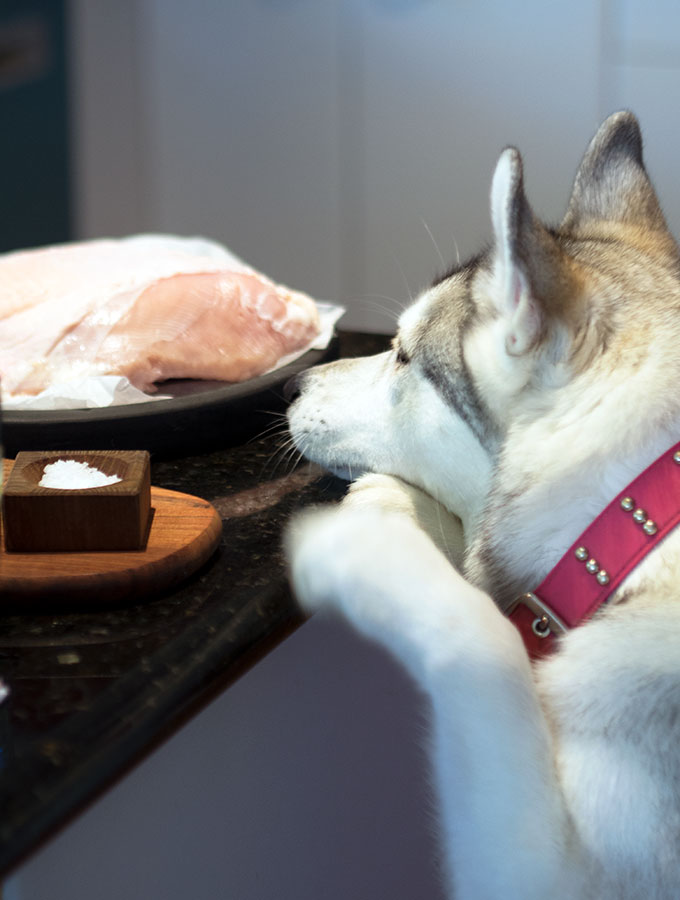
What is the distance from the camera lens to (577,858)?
73 cm

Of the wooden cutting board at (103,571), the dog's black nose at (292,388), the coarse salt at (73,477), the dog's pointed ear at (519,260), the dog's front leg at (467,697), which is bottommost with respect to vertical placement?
the dog's front leg at (467,697)

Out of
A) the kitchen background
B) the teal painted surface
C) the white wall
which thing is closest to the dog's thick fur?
the kitchen background

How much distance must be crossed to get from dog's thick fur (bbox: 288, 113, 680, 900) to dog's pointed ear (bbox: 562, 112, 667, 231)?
92mm

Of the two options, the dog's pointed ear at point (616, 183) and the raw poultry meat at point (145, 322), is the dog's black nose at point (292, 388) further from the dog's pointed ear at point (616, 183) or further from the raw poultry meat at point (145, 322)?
the dog's pointed ear at point (616, 183)

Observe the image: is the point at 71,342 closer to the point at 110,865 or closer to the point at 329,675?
the point at 329,675

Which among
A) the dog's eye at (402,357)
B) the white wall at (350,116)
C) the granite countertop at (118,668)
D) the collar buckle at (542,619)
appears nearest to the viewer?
the granite countertop at (118,668)

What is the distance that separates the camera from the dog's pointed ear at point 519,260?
30.7 inches

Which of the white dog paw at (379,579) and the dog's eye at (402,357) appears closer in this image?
the white dog paw at (379,579)

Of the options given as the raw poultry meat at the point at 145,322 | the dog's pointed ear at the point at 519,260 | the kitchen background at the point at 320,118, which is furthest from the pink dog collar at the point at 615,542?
the kitchen background at the point at 320,118

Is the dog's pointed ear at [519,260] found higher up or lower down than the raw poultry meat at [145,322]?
higher up

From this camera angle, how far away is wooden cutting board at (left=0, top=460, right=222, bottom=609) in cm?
77

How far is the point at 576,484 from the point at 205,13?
2705 mm

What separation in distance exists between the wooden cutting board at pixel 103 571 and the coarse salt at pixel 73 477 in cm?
5

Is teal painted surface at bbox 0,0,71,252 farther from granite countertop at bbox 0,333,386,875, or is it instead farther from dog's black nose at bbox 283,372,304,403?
granite countertop at bbox 0,333,386,875
